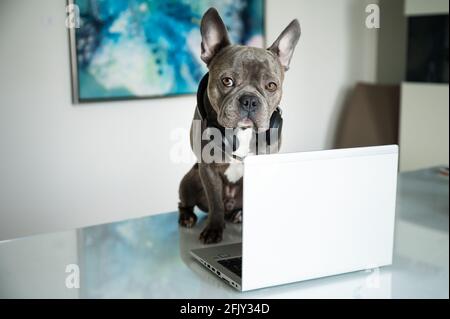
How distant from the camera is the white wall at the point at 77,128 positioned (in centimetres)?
238

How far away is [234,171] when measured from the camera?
1035mm

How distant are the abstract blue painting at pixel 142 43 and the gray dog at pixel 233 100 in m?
1.53

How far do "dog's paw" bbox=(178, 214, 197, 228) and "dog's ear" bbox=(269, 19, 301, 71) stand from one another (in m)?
0.41

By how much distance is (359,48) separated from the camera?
3.26 m

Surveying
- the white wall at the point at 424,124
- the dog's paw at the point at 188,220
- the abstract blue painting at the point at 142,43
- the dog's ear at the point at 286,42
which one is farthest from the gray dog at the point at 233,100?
the white wall at the point at 424,124

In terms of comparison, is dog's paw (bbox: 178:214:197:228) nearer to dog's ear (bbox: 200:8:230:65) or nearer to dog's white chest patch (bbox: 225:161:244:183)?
dog's white chest patch (bbox: 225:161:244:183)

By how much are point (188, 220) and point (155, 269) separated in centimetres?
21

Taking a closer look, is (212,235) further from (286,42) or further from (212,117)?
(286,42)

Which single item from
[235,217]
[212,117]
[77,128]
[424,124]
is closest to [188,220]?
[235,217]

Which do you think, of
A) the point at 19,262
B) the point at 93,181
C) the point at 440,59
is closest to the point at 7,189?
the point at 93,181

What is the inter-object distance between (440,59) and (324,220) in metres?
2.46

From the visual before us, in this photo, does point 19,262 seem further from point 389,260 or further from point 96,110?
point 96,110

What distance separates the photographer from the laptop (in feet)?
2.87

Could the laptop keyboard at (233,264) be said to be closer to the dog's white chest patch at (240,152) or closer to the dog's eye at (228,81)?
the dog's white chest patch at (240,152)
